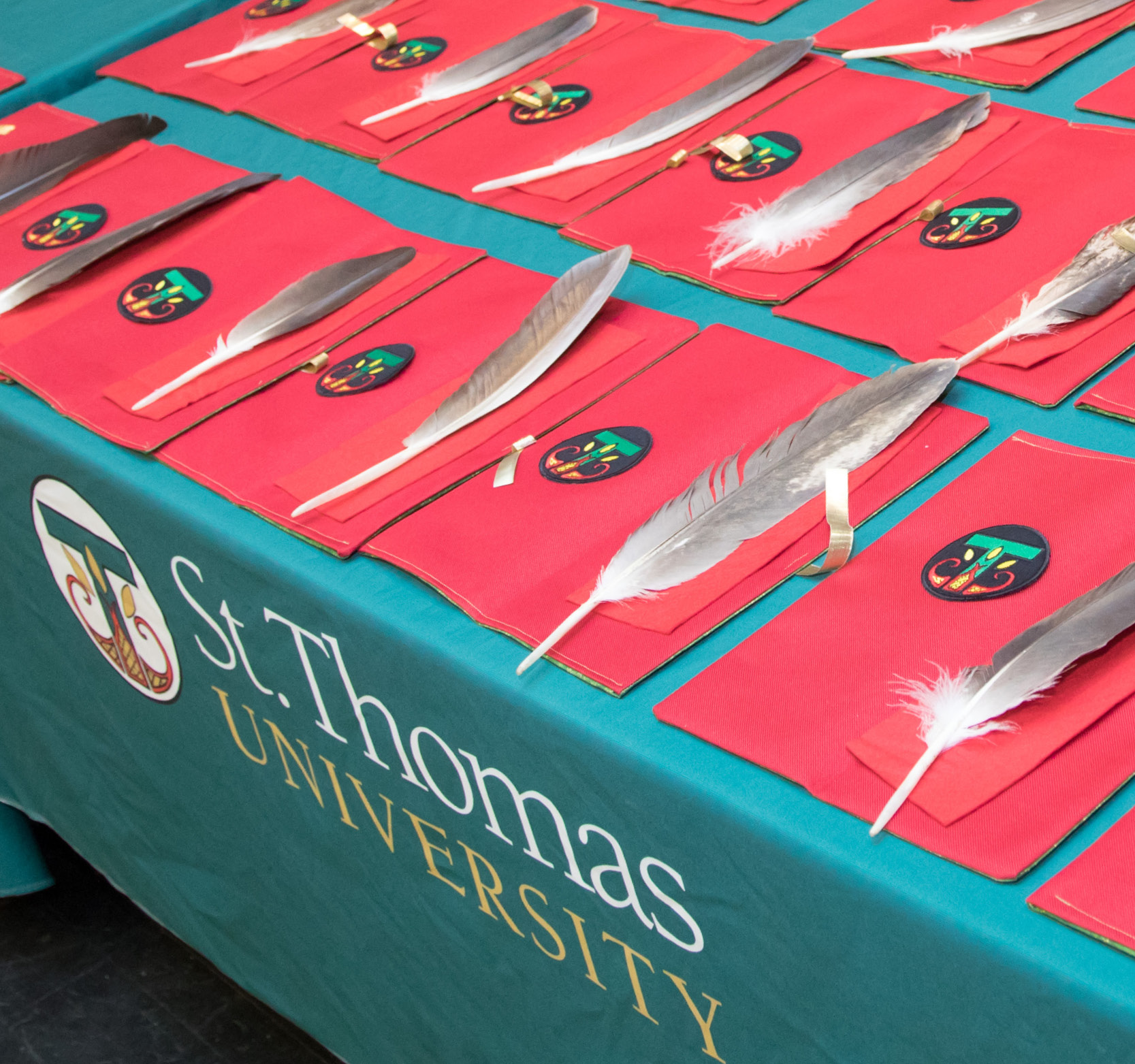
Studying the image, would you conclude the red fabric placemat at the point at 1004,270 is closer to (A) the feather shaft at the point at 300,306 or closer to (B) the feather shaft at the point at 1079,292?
(B) the feather shaft at the point at 1079,292

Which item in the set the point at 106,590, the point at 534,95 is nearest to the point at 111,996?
the point at 106,590

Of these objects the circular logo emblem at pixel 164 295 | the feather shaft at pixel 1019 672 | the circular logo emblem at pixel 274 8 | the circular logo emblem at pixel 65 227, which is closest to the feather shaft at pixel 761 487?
the feather shaft at pixel 1019 672

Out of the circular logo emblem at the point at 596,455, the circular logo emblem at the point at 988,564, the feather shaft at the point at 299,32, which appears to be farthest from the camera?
the feather shaft at the point at 299,32

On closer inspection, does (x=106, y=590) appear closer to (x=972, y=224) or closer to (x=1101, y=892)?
(x=972, y=224)

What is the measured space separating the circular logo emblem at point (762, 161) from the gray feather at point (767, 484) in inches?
18.7

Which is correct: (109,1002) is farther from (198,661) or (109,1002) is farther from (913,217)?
(913,217)

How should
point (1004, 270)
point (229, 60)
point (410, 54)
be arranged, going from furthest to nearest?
1. point (229, 60)
2. point (410, 54)
3. point (1004, 270)

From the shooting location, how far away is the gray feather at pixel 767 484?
3.37 feet

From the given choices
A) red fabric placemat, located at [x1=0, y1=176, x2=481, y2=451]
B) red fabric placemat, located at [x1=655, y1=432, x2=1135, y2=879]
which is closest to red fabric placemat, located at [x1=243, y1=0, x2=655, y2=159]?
red fabric placemat, located at [x1=0, y1=176, x2=481, y2=451]

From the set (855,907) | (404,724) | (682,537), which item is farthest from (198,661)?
(855,907)

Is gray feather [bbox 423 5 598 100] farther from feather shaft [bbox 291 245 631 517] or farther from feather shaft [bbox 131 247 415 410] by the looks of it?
feather shaft [bbox 291 245 631 517]

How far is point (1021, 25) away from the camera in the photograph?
5.38 ft

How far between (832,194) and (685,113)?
0.30m

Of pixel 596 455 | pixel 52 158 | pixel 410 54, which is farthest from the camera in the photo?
pixel 410 54
